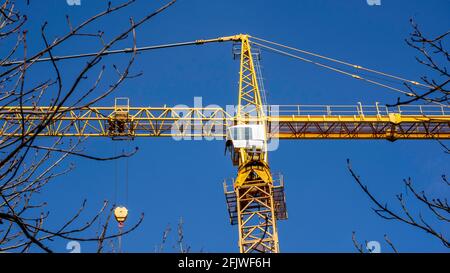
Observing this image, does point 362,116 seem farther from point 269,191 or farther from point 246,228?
point 246,228

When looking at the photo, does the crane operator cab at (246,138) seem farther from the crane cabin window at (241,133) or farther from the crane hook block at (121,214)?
the crane hook block at (121,214)

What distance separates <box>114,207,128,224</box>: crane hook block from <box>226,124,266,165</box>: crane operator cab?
17370 millimetres

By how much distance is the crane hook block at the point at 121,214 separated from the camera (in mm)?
17922

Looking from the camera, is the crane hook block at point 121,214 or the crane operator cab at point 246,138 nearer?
the crane hook block at point 121,214

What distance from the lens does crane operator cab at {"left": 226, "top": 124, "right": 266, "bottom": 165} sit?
35312 mm

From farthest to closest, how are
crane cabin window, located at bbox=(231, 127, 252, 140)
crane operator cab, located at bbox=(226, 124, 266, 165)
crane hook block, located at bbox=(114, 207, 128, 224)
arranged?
crane cabin window, located at bbox=(231, 127, 252, 140)
crane operator cab, located at bbox=(226, 124, 266, 165)
crane hook block, located at bbox=(114, 207, 128, 224)

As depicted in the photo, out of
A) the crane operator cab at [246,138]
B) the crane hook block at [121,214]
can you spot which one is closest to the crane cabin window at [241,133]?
the crane operator cab at [246,138]

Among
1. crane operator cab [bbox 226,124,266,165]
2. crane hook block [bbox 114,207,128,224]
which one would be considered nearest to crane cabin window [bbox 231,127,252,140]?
crane operator cab [bbox 226,124,266,165]

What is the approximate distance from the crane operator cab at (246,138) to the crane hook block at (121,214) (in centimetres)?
1737

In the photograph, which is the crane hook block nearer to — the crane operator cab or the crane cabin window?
the crane operator cab

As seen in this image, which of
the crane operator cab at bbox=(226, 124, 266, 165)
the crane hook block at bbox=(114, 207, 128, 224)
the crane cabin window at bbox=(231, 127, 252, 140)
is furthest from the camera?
the crane cabin window at bbox=(231, 127, 252, 140)
